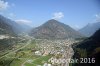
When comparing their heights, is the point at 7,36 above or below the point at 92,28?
below

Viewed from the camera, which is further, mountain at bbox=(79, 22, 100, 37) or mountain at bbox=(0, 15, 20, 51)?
mountain at bbox=(0, 15, 20, 51)

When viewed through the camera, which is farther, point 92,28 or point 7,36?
point 7,36

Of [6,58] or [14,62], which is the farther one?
[6,58]

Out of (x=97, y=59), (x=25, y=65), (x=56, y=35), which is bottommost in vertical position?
(x=25, y=65)

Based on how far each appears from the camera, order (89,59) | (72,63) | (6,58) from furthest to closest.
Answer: (6,58)
(72,63)
(89,59)

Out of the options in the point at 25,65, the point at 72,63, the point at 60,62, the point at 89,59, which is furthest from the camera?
the point at 25,65

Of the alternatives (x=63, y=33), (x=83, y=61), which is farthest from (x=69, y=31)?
(x=83, y=61)

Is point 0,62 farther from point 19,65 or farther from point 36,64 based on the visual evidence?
point 36,64

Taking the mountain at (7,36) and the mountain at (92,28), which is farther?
the mountain at (7,36)

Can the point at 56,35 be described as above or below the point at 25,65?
above
